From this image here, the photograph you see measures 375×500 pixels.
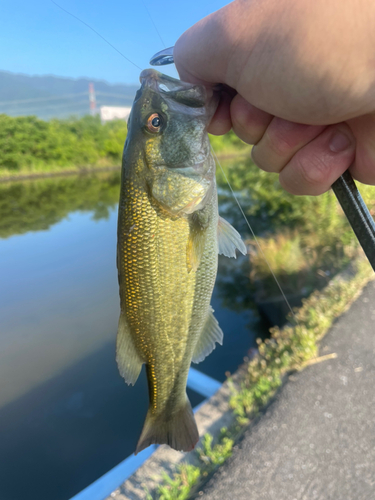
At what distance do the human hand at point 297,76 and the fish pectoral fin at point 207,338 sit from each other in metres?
0.84

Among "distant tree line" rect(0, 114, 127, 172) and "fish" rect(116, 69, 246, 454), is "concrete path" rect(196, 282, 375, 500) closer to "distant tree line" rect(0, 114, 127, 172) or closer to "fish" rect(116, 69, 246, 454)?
"fish" rect(116, 69, 246, 454)

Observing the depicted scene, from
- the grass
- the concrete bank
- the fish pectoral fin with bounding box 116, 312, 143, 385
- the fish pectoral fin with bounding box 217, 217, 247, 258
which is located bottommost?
the concrete bank

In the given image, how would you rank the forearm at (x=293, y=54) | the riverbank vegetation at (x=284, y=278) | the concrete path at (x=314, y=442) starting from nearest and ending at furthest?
1. the forearm at (x=293, y=54)
2. the concrete path at (x=314, y=442)
3. the riverbank vegetation at (x=284, y=278)

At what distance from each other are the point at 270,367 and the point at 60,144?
516 inches

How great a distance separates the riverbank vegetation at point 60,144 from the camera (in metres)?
10.4

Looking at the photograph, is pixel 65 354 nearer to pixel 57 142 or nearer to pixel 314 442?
pixel 314 442

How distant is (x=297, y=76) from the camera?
994 millimetres

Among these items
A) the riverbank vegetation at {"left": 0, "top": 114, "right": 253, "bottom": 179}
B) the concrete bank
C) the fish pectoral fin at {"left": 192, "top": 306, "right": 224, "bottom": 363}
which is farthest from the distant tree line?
the fish pectoral fin at {"left": 192, "top": 306, "right": 224, "bottom": 363}

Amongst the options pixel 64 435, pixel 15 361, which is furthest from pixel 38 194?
pixel 64 435

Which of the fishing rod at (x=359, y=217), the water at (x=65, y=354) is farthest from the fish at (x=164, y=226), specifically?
the water at (x=65, y=354)

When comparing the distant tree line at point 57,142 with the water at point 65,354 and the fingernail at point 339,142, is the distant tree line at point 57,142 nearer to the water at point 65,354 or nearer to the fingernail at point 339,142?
the water at point 65,354

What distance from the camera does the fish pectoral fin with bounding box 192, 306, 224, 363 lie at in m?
1.45

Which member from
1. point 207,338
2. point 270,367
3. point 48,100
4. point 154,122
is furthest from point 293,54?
point 48,100

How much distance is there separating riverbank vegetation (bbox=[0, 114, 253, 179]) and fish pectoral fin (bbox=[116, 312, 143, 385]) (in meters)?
11.1
